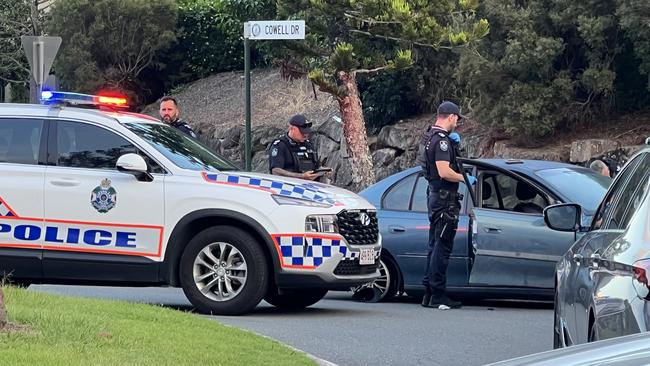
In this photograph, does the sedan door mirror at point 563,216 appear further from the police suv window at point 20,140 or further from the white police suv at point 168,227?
the police suv window at point 20,140

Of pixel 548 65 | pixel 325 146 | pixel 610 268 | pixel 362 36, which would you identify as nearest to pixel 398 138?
pixel 325 146

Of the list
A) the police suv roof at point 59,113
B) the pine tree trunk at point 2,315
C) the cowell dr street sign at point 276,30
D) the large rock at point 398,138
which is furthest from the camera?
the large rock at point 398,138

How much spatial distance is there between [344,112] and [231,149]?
707 cm

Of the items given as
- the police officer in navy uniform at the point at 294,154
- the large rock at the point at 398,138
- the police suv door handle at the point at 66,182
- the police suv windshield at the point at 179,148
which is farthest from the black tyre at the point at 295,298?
the large rock at the point at 398,138

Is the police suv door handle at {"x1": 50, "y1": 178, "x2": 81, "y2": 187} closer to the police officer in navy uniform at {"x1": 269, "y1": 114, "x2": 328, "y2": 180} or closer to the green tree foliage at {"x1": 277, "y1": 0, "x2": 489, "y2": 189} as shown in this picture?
the police officer in navy uniform at {"x1": 269, "y1": 114, "x2": 328, "y2": 180}

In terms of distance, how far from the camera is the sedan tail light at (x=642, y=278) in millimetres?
4605

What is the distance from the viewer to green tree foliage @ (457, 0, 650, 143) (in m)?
19.2

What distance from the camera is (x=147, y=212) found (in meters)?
10.0

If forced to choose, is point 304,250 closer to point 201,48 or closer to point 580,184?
point 580,184

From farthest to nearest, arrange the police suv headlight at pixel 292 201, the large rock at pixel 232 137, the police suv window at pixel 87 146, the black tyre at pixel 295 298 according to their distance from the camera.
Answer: the large rock at pixel 232 137 → the black tyre at pixel 295 298 → the police suv window at pixel 87 146 → the police suv headlight at pixel 292 201

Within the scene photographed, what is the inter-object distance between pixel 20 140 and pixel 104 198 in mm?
984

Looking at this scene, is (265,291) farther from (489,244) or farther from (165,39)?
(165,39)

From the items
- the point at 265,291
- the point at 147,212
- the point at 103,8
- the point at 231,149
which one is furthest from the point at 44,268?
the point at 103,8

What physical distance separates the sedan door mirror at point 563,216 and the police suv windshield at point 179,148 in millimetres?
4063
